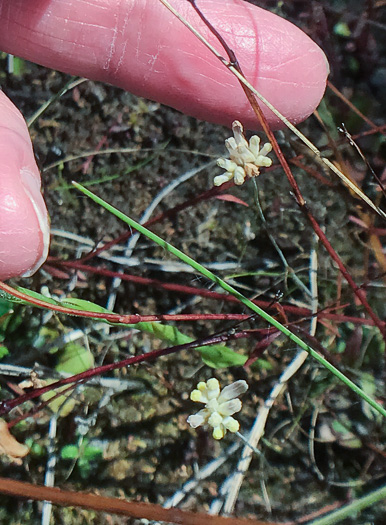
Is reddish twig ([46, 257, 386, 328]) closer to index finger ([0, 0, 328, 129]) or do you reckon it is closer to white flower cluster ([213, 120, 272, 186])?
white flower cluster ([213, 120, 272, 186])

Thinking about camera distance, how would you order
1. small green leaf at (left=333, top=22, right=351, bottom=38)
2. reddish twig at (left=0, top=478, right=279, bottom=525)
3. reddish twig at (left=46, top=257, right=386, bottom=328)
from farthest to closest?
small green leaf at (left=333, top=22, right=351, bottom=38)
reddish twig at (left=46, top=257, right=386, bottom=328)
reddish twig at (left=0, top=478, right=279, bottom=525)

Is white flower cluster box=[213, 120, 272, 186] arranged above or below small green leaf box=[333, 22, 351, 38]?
below

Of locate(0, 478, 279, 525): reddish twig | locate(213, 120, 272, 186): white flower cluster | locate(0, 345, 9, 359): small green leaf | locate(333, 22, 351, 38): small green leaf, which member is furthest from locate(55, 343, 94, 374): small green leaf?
locate(333, 22, 351, 38): small green leaf

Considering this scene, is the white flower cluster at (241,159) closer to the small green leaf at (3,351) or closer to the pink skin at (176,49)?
the pink skin at (176,49)

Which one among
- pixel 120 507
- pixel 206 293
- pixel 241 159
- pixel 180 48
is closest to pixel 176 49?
pixel 180 48

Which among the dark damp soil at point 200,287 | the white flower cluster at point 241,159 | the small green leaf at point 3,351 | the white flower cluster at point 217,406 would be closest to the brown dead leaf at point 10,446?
the dark damp soil at point 200,287

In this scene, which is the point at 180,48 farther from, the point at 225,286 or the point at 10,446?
the point at 10,446
